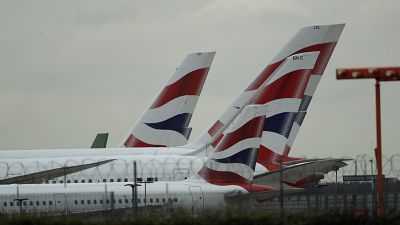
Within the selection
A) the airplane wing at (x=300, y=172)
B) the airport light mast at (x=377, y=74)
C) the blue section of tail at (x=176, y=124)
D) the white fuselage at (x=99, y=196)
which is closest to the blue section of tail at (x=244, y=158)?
the airplane wing at (x=300, y=172)

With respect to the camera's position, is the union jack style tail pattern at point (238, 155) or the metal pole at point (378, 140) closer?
the metal pole at point (378, 140)

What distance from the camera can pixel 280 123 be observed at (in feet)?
163

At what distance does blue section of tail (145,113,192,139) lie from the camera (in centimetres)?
6400

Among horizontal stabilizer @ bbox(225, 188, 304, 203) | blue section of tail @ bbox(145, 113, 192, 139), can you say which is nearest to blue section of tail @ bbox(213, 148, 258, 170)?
horizontal stabilizer @ bbox(225, 188, 304, 203)

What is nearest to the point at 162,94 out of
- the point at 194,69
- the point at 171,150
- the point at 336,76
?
the point at 194,69

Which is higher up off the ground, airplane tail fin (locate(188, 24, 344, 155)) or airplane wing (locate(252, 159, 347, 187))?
airplane tail fin (locate(188, 24, 344, 155))

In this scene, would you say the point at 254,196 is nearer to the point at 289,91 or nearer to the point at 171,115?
the point at 289,91

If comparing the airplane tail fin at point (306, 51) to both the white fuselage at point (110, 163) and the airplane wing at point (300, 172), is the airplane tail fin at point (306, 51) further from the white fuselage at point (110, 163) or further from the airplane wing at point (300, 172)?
the airplane wing at point (300, 172)

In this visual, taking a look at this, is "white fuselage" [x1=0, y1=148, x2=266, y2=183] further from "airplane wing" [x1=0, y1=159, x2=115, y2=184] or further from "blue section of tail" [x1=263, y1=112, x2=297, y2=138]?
"blue section of tail" [x1=263, y1=112, x2=297, y2=138]

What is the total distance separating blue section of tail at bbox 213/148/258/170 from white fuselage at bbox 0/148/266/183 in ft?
16.1

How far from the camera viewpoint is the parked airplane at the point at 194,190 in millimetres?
39812

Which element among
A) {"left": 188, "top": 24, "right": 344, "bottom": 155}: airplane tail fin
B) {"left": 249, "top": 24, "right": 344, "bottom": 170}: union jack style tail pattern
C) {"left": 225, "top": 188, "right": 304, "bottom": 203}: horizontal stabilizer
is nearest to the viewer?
{"left": 225, "top": 188, "right": 304, "bottom": 203}: horizontal stabilizer

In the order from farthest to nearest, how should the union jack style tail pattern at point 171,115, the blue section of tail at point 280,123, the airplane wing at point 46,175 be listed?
the union jack style tail pattern at point 171,115 → the blue section of tail at point 280,123 → the airplane wing at point 46,175

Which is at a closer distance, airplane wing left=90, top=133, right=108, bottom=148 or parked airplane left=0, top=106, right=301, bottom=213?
parked airplane left=0, top=106, right=301, bottom=213
